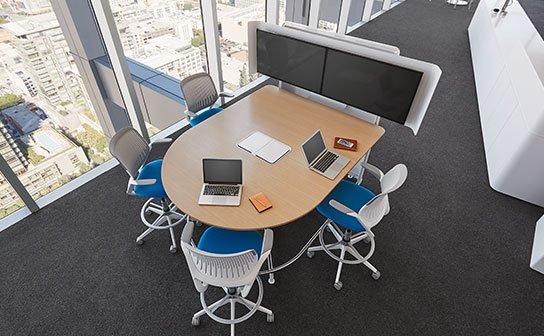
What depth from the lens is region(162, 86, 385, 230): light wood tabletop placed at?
2299 mm

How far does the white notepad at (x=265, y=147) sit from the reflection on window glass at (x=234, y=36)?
1380mm

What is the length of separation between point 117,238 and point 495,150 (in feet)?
14.6

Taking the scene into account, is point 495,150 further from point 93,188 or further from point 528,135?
point 93,188

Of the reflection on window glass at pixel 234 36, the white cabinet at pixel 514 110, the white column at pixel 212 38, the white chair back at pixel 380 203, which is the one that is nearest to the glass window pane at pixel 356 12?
the white cabinet at pixel 514 110

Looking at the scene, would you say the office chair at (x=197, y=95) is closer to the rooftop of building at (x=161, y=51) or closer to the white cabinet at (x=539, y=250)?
the rooftop of building at (x=161, y=51)

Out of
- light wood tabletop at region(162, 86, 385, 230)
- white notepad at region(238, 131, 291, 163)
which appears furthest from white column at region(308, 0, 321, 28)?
white notepad at region(238, 131, 291, 163)

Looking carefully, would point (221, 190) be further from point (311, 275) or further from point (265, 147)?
point (311, 275)

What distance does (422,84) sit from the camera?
2.66 m

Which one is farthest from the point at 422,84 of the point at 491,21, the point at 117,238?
the point at 491,21

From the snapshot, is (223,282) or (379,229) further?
(379,229)

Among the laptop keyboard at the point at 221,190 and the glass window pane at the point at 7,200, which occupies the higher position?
the laptop keyboard at the point at 221,190

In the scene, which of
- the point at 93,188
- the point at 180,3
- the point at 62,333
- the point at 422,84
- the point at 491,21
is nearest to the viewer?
the point at 62,333

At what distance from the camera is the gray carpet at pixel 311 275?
2500mm

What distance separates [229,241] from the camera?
7.65 ft
